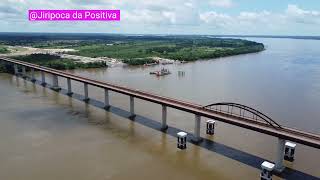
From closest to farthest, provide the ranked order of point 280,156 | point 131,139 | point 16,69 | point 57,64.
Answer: point 280,156, point 131,139, point 16,69, point 57,64

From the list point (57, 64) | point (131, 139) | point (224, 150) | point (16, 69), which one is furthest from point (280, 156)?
point (57, 64)

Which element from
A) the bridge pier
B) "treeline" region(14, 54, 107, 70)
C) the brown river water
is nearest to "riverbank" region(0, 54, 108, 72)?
"treeline" region(14, 54, 107, 70)

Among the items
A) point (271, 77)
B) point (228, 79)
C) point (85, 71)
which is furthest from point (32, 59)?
point (271, 77)

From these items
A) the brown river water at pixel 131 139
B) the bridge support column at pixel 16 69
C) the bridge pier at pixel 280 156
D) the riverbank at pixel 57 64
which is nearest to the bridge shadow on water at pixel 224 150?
the brown river water at pixel 131 139

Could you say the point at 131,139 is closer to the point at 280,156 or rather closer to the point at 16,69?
the point at 280,156

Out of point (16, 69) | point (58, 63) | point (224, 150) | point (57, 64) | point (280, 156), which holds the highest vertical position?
point (58, 63)

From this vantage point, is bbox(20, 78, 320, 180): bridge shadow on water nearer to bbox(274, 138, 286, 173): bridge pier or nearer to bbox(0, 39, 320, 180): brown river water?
bbox(0, 39, 320, 180): brown river water

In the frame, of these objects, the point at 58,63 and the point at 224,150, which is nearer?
the point at 224,150

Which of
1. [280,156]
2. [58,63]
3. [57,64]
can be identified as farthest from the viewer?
[58,63]
